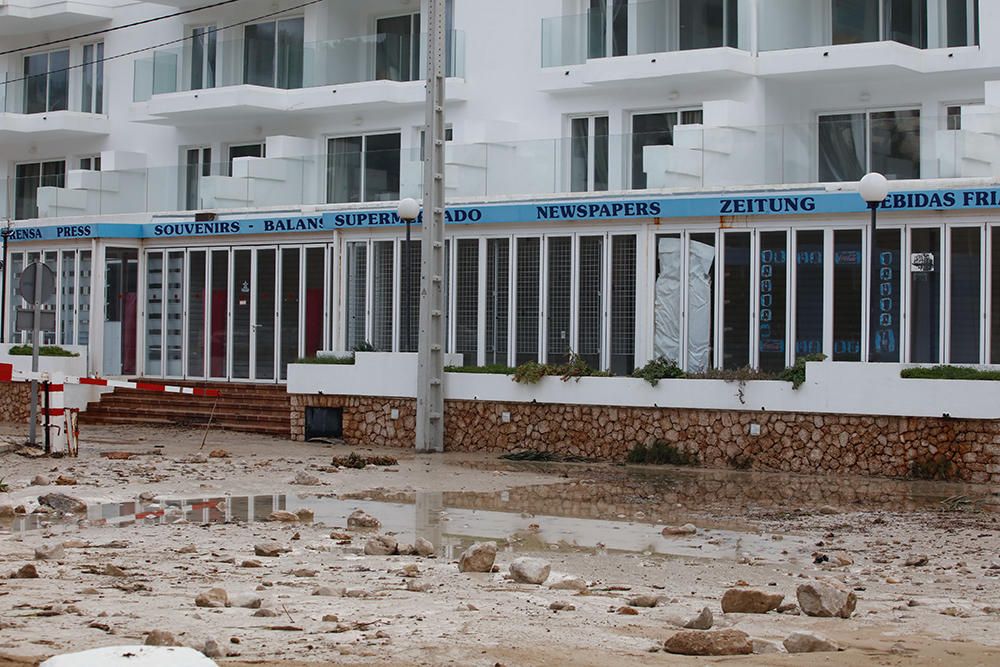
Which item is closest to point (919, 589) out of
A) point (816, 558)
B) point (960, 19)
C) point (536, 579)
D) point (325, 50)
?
point (816, 558)

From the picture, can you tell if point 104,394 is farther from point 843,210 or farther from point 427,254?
point 843,210

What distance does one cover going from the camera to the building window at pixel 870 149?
24.6 meters

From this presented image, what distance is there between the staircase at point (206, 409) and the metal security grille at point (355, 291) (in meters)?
1.76

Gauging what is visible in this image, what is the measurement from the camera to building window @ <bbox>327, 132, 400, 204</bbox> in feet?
100

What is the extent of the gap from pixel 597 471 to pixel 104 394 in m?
12.8

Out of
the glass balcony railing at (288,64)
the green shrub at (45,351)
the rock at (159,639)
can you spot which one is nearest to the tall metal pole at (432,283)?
the glass balcony railing at (288,64)

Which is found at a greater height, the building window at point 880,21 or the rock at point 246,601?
the building window at point 880,21

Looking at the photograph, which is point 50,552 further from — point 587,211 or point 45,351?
point 45,351

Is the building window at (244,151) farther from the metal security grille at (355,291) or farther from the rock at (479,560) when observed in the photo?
the rock at (479,560)

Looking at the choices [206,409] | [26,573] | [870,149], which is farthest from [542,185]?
[26,573]

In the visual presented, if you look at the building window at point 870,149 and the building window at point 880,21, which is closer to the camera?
the building window at point 870,149

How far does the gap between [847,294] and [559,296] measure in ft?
17.1

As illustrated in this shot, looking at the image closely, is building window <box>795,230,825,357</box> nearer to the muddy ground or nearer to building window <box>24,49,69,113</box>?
the muddy ground

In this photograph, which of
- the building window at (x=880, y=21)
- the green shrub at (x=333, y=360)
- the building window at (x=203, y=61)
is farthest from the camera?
the building window at (x=203, y=61)
